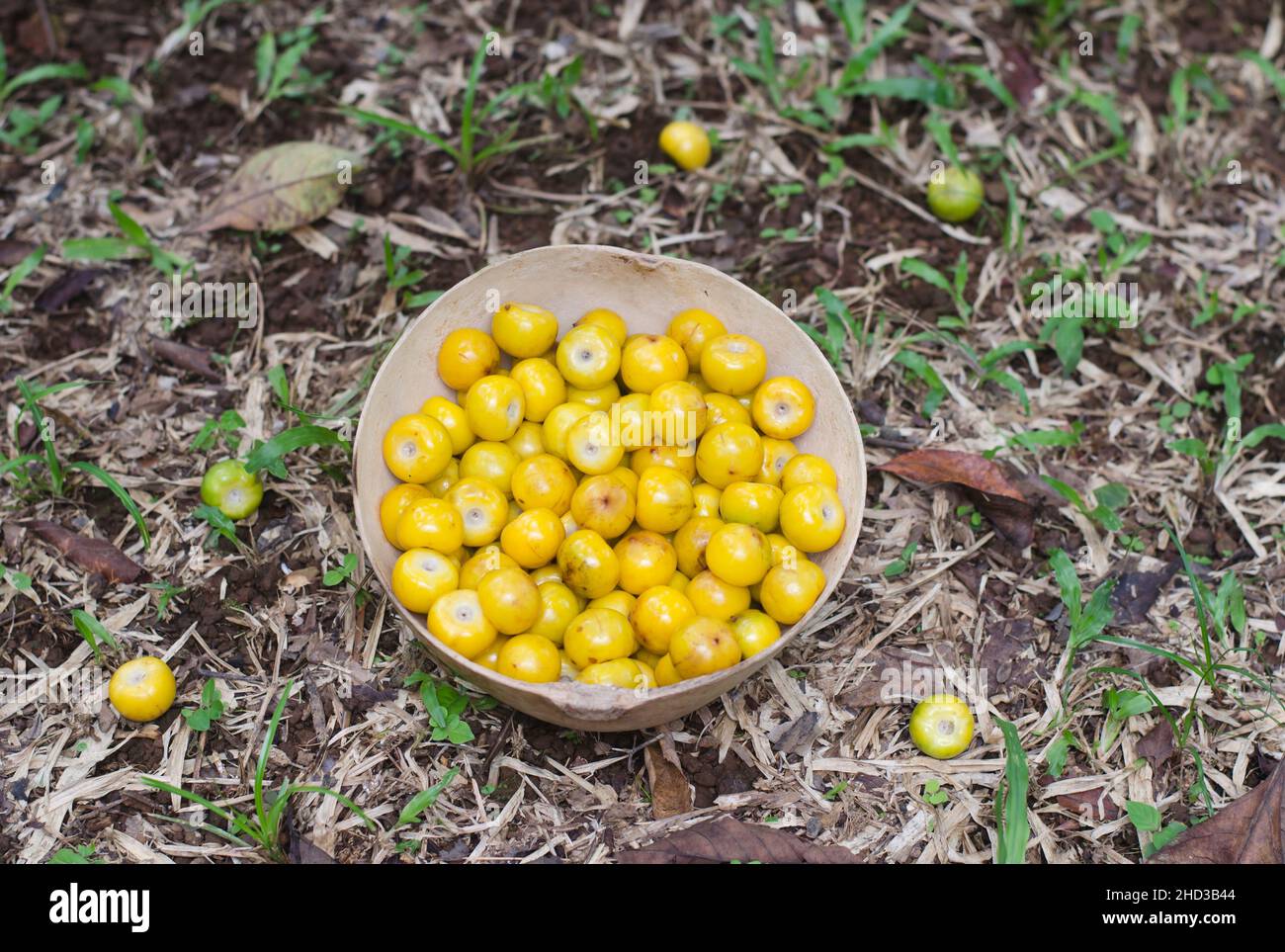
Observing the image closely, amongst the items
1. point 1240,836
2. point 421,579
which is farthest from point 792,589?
point 1240,836

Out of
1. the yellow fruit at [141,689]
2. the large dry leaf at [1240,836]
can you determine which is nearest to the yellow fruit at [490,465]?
the yellow fruit at [141,689]

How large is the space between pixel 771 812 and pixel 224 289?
12.7ft

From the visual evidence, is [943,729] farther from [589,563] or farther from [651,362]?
[651,362]

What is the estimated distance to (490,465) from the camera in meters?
4.62

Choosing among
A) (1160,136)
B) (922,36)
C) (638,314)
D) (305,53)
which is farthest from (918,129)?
(305,53)

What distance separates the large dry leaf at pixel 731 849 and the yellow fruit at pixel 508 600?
0.97 m

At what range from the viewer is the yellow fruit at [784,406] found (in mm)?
4629

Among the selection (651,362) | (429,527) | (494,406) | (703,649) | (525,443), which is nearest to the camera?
(703,649)

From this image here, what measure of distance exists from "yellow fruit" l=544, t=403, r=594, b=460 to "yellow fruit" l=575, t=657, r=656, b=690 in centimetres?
101

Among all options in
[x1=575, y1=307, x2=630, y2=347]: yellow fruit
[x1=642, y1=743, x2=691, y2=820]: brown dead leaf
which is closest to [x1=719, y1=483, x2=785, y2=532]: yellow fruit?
[x1=575, y1=307, x2=630, y2=347]: yellow fruit

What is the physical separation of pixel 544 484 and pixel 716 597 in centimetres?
83

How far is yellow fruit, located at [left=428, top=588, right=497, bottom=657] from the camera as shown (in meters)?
4.02

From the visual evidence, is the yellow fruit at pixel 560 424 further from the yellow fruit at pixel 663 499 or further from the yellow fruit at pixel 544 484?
the yellow fruit at pixel 663 499
